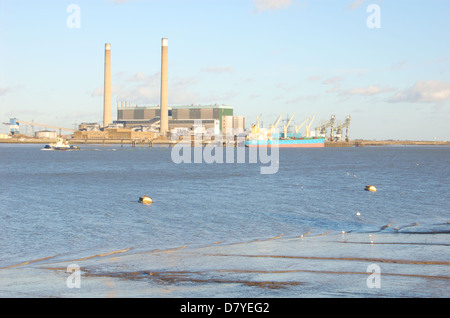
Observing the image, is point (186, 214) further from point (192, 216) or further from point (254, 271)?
point (254, 271)

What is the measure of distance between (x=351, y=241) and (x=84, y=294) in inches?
547

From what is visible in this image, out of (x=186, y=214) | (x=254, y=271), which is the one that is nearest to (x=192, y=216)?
(x=186, y=214)

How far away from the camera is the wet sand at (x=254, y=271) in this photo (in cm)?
1622

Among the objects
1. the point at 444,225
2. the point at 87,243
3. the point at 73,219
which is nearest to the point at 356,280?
the point at 87,243

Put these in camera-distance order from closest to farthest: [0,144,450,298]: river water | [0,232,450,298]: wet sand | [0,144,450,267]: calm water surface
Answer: [0,232,450,298]: wet sand
[0,144,450,298]: river water
[0,144,450,267]: calm water surface

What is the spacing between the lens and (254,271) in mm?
19281

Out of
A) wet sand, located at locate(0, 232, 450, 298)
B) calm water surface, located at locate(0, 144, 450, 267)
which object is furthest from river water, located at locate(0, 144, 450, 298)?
wet sand, located at locate(0, 232, 450, 298)

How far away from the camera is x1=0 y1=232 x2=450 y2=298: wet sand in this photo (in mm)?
16219

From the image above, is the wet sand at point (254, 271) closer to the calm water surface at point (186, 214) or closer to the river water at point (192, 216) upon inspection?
the river water at point (192, 216)

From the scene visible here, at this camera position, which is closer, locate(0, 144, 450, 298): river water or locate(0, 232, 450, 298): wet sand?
locate(0, 232, 450, 298): wet sand

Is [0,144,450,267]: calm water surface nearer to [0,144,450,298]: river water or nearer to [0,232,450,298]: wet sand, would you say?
[0,144,450,298]: river water
